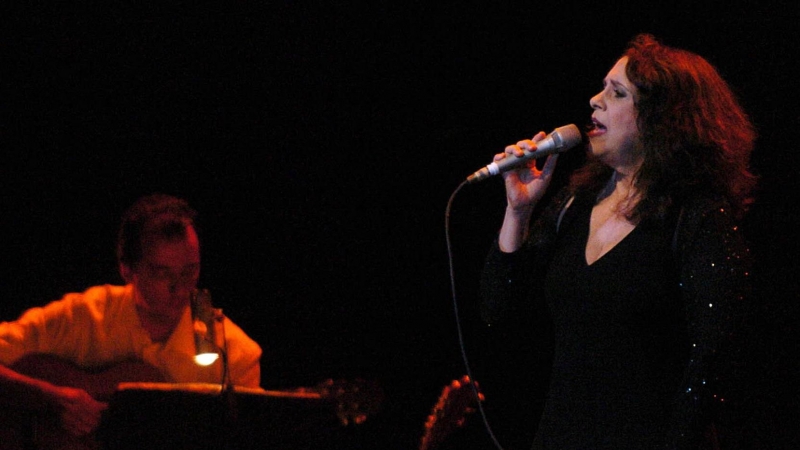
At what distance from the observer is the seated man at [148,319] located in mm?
3107

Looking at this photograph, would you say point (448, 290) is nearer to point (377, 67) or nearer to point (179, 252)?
point (377, 67)

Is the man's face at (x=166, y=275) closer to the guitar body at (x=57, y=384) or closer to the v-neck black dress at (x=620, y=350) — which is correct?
the guitar body at (x=57, y=384)

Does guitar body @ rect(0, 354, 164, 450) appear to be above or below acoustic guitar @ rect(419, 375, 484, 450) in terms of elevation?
above

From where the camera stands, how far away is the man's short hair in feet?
10.3

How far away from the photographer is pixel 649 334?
5.50 feet

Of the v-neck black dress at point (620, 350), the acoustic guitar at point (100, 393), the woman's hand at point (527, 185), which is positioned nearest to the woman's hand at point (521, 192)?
the woman's hand at point (527, 185)

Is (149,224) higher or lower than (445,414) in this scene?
higher

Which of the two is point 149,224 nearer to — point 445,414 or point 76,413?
point 76,413

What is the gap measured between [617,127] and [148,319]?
1.96 metres

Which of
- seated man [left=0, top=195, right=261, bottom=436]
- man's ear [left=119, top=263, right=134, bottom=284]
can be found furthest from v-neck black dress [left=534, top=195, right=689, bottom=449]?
man's ear [left=119, top=263, right=134, bottom=284]

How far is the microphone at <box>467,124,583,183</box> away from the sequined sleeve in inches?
16.5

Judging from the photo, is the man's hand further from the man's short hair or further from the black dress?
the black dress

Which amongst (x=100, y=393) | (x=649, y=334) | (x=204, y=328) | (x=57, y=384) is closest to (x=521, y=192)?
(x=649, y=334)

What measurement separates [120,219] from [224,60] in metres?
0.78
